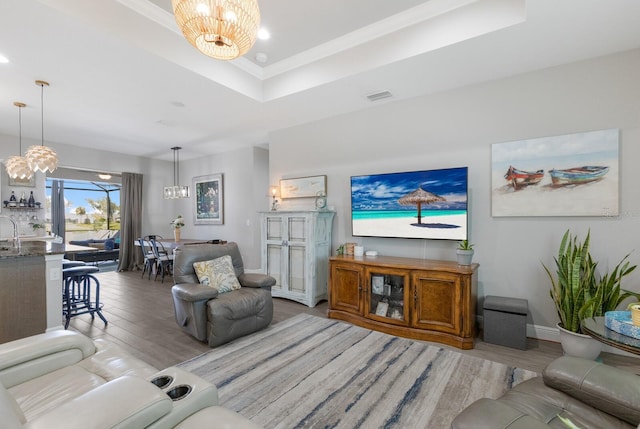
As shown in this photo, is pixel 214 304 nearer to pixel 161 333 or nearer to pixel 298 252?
pixel 161 333

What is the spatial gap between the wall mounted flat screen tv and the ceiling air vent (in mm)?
997

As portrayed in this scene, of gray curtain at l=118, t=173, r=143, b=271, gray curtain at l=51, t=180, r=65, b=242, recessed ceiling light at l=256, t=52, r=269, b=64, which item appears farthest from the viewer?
gray curtain at l=51, t=180, r=65, b=242

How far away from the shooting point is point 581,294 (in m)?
2.60

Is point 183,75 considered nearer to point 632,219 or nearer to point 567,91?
point 567,91

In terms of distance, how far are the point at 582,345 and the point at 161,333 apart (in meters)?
4.11

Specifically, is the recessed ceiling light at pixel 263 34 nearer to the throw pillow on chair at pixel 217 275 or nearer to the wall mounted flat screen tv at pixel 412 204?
the wall mounted flat screen tv at pixel 412 204

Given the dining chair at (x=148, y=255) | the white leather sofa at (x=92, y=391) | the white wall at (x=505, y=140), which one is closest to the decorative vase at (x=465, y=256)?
the white wall at (x=505, y=140)

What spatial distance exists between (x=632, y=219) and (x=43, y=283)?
5.89 meters

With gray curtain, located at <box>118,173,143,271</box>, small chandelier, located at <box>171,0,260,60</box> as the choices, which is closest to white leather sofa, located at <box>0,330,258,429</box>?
small chandelier, located at <box>171,0,260,60</box>

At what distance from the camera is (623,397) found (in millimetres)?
1269

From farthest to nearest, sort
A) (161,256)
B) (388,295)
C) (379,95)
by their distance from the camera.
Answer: (161,256) < (379,95) < (388,295)

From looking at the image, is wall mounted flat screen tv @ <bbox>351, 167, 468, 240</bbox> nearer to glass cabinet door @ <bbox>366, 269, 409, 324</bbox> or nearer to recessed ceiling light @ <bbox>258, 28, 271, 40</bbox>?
glass cabinet door @ <bbox>366, 269, 409, 324</bbox>

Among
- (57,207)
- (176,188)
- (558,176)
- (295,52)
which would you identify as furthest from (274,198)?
(57,207)

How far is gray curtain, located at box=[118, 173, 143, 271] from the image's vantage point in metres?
7.32
